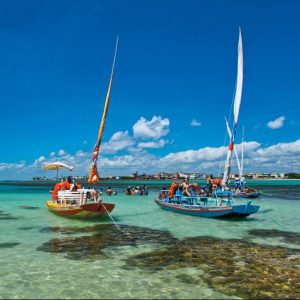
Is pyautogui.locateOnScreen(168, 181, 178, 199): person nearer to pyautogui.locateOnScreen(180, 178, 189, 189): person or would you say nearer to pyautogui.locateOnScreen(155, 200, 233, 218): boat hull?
Result: pyautogui.locateOnScreen(180, 178, 189, 189): person

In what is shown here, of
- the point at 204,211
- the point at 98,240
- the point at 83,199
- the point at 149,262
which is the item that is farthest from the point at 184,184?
the point at 149,262

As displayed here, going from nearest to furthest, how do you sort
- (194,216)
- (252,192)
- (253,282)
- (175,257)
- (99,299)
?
(99,299), (253,282), (175,257), (194,216), (252,192)

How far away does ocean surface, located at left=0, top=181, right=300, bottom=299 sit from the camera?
9695mm

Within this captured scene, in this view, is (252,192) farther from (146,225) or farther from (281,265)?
(281,265)

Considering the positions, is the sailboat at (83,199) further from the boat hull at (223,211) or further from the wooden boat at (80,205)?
the boat hull at (223,211)

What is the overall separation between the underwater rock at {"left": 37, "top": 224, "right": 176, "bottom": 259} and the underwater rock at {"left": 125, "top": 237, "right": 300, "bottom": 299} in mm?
1664

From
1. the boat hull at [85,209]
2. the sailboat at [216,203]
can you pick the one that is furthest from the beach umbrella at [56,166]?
the sailboat at [216,203]

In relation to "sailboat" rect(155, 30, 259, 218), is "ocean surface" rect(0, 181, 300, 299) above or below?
below

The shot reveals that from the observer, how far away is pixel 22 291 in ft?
31.8

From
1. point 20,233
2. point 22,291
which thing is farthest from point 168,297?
point 20,233

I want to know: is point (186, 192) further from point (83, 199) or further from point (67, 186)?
point (67, 186)

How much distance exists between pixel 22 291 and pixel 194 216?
665 inches

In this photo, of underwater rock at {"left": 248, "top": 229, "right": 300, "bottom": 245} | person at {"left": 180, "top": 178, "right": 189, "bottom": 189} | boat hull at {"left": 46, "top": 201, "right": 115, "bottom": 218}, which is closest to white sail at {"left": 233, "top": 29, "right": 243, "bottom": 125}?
person at {"left": 180, "top": 178, "right": 189, "bottom": 189}

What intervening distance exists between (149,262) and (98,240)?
4.75 meters
